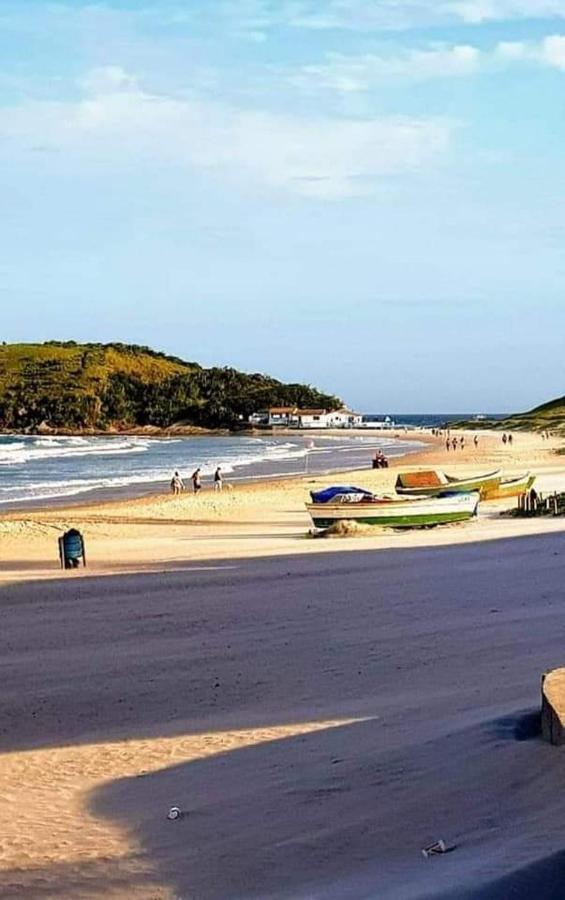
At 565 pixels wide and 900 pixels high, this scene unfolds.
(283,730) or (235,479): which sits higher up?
(283,730)

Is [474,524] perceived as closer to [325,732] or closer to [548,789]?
[325,732]

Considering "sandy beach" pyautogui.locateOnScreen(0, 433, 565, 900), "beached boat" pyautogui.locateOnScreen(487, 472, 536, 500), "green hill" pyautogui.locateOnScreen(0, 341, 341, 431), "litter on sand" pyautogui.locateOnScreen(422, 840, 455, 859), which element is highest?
"green hill" pyautogui.locateOnScreen(0, 341, 341, 431)

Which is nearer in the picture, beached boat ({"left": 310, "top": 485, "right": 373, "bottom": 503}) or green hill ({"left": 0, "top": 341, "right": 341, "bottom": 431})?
beached boat ({"left": 310, "top": 485, "right": 373, "bottom": 503})

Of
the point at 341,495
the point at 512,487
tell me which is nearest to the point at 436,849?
the point at 341,495

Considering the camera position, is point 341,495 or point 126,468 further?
point 126,468

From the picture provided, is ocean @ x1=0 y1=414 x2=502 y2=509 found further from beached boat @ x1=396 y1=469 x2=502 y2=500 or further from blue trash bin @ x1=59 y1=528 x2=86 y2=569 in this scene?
blue trash bin @ x1=59 y1=528 x2=86 y2=569

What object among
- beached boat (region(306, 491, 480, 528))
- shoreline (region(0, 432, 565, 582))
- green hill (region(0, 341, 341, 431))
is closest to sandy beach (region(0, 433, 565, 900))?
shoreline (region(0, 432, 565, 582))

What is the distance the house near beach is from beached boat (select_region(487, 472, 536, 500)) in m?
131

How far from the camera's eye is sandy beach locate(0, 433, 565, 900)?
6121mm

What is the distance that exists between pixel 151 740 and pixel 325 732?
1.39 m

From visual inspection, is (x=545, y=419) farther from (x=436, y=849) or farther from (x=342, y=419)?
(x=436, y=849)

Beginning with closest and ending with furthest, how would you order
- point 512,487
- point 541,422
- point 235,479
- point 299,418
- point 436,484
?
point 436,484, point 512,487, point 235,479, point 541,422, point 299,418

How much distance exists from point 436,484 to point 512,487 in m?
4.61

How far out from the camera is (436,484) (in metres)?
34.7
